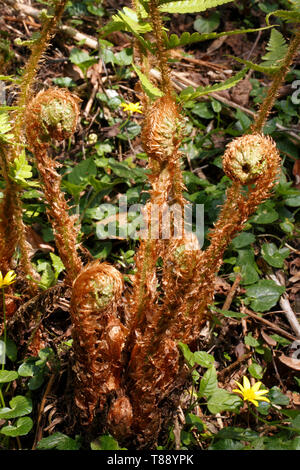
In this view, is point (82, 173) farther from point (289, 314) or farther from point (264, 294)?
point (289, 314)

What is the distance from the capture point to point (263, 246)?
2.28 metres

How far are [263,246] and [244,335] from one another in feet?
1.61

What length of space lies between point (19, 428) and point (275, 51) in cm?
156

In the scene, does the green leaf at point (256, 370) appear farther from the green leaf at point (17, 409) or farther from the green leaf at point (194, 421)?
the green leaf at point (17, 409)

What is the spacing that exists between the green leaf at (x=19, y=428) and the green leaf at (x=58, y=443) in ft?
0.25

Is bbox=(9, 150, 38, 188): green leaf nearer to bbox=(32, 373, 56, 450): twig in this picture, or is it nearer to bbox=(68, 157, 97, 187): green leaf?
bbox=(32, 373, 56, 450): twig

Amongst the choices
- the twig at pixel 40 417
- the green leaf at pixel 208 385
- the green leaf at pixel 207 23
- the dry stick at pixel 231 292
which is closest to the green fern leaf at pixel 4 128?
the twig at pixel 40 417

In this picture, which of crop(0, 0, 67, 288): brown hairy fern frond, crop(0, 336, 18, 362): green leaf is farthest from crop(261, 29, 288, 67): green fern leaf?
crop(0, 336, 18, 362): green leaf

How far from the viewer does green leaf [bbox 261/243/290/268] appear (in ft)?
7.25

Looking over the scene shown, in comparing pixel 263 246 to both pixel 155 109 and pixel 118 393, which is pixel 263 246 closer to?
pixel 118 393

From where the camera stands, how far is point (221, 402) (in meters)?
1.58

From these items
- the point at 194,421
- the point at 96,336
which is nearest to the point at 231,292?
the point at 194,421

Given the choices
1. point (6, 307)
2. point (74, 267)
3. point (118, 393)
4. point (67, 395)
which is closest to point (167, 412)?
point (118, 393)

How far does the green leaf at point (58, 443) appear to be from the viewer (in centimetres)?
140
